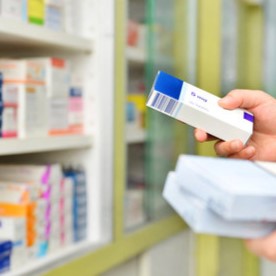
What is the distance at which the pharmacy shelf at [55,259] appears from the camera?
4.21ft

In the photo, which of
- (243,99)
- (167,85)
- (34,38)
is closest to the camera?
(167,85)

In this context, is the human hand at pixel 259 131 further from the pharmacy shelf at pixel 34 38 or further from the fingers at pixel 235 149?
the pharmacy shelf at pixel 34 38

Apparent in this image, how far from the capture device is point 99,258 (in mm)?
1509

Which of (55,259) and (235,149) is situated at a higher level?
(235,149)

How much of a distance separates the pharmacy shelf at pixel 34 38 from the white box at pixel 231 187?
0.82 metres

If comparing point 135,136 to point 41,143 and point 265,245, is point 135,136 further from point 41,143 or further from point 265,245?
point 265,245

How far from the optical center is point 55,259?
1.39 meters

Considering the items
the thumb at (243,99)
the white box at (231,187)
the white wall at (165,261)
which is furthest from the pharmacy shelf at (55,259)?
the white box at (231,187)

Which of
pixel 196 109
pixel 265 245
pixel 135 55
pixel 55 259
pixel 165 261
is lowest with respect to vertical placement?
pixel 165 261

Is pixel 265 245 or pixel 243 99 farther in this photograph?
pixel 243 99

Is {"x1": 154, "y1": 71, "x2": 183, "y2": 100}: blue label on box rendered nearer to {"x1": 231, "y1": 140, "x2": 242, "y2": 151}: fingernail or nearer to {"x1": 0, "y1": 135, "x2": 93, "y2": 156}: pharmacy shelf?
{"x1": 231, "y1": 140, "x2": 242, "y2": 151}: fingernail

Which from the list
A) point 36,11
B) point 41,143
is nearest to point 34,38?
point 36,11

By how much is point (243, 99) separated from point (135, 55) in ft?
2.98

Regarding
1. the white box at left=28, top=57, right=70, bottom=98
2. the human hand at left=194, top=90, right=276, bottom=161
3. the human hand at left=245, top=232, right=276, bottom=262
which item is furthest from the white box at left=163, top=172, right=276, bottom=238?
the white box at left=28, top=57, right=70, bottom=98
